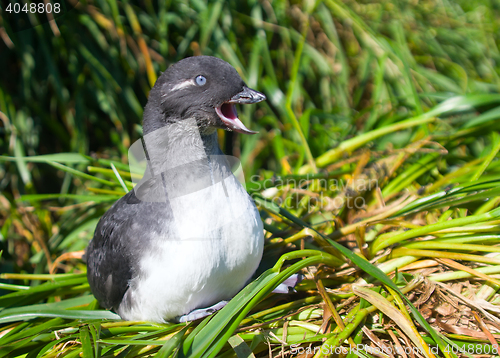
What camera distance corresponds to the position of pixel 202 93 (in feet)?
4.64

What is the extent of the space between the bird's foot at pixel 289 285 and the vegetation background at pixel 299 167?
0.07 metres

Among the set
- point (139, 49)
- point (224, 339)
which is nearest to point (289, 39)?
point (139, 49)

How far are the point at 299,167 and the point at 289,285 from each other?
3.51 feet

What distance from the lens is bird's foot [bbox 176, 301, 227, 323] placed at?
4.60ft

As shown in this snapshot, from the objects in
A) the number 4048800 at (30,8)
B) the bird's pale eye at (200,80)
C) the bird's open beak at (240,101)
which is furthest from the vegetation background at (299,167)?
the bird's pale eye at (200,80)

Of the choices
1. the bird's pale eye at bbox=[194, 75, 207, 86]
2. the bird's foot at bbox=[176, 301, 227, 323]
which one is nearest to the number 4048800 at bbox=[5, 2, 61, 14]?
the bird's pale eye at bbox=[194, 75, 207, 86]

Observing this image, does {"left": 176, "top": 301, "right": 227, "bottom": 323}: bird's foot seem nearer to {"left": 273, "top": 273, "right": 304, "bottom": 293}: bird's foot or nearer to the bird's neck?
{"left": 273, "top": 273, "right": 304, "bottom": 293}: bird's foot

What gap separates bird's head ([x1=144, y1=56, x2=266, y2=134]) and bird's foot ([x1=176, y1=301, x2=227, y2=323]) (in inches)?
26.1

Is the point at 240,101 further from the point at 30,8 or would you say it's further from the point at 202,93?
the point at 30,8

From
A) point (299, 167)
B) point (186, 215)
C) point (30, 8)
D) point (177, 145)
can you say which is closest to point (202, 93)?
point (177, 145)

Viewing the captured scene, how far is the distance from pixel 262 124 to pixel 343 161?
3.24 ft

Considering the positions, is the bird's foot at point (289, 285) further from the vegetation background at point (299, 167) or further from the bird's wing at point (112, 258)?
the bird's wing at point (112, 258)

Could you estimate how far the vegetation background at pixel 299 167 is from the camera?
1.42 meters

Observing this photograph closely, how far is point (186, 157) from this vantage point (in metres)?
1.45
